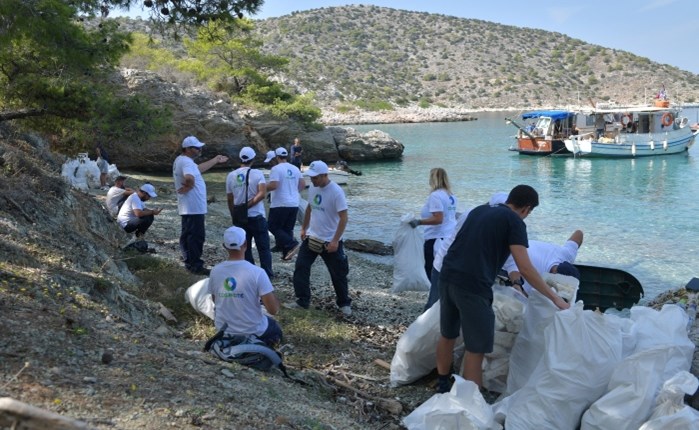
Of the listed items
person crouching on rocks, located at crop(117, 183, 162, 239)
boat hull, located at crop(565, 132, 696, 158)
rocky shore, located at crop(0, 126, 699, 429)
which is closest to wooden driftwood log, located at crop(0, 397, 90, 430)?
rocky shore, located at crop(0, 126, 699, 429)

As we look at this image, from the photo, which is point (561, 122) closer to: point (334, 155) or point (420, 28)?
point (334, 155)

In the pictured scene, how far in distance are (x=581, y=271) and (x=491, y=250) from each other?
131 inches

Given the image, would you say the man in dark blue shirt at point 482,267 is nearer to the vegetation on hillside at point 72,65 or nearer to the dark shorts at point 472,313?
the dark shorts at point 472,313

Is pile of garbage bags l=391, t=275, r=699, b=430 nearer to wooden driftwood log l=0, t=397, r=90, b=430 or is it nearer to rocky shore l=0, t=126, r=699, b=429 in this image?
rocky shore l=0, t=126, r=699, b=429

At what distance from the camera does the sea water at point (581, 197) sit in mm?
14008

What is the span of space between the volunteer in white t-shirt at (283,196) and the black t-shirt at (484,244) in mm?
5048

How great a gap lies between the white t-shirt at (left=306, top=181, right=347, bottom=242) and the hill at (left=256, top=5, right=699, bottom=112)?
237 feet

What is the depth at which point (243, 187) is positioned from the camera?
Result: 26.5 feet

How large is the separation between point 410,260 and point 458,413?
14.0 feet

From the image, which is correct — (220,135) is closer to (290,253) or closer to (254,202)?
(290,253)

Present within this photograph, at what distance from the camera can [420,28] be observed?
108 meters

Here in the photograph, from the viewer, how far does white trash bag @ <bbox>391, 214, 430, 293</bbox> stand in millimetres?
8148

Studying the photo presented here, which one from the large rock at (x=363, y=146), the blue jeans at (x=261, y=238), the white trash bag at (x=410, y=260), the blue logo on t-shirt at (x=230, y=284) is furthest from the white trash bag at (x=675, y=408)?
the large rock at (x=363, y=146)

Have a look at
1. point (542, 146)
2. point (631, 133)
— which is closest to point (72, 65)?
point (542, 146)
